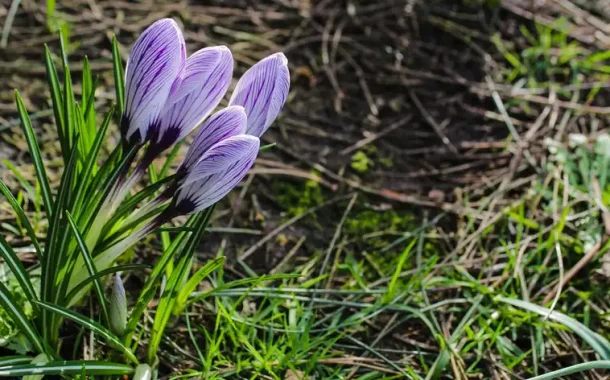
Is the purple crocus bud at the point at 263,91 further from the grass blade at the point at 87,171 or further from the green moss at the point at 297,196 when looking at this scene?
the green moss at the point at 297,196

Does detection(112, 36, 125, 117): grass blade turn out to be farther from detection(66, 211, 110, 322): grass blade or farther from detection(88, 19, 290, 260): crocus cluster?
detection(66, 211, 110, 322): grass blade

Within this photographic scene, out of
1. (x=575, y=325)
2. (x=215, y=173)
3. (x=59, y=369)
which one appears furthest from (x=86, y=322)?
(x=575, y=325)

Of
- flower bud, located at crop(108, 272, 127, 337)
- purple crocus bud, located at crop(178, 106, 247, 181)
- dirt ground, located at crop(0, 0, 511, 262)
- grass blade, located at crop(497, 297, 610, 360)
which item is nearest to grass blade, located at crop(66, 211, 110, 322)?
flower bud, located at crop(108, 272, 127, 337)

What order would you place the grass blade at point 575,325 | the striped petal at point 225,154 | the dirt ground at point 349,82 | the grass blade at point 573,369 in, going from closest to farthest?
the striped petal at point 225,154 < the grass blade at point 573,369 < the grass blade at point 575,325 < the dirt ground at point 349,82

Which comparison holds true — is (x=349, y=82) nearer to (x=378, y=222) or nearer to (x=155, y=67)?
(x=378, y=222)

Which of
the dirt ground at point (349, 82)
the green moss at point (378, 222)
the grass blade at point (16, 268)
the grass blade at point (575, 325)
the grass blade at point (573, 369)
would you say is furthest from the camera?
the dirt ground at point (349, 82)

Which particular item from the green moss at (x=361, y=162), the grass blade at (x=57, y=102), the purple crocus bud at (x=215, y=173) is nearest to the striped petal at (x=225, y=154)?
the purple crocus bud at (x=215, y=173)

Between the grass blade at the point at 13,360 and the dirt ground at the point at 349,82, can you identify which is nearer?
the grass blade at the point at 13,360
